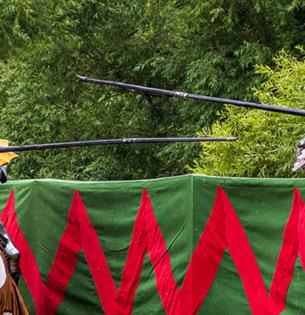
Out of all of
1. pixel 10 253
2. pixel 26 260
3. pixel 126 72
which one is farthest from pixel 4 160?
pixel 126 72

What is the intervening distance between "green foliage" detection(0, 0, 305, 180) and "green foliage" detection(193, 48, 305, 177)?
3536 mm

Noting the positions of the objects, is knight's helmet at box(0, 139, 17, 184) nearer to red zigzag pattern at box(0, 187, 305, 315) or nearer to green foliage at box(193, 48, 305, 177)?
red zigzag pattern at box(0, 187, 305, 315)

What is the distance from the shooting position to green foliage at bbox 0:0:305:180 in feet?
41.3

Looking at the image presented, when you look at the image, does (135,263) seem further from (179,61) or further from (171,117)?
(171,117)

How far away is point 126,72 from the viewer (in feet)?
49.9

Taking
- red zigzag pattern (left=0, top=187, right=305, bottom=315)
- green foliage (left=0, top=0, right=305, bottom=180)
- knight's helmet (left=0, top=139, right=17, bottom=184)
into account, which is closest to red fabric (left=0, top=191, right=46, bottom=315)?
red zigzag pattern (left=0, top=187, right=305, bottom=315)

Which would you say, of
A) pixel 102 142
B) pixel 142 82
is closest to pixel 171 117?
pixel 142 82

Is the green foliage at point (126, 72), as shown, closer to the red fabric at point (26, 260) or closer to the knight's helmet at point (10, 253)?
the red fabric at point (26, 260)

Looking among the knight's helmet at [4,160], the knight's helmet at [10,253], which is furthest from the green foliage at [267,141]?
the knight's helmet at [10,253]

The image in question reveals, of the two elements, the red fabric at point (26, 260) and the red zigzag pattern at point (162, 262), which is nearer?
the red zigzag pattern at point (162, 262)

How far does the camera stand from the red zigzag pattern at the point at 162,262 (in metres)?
5.42

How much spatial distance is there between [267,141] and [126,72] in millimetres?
7047

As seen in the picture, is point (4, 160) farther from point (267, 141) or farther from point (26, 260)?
point (267, 141)

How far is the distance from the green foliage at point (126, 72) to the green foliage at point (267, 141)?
3.54 m
